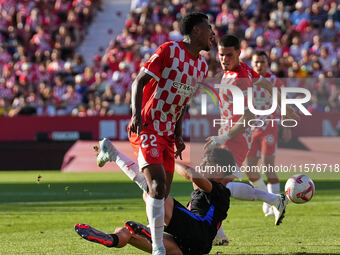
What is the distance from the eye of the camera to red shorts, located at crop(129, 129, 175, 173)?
7164 millimetres

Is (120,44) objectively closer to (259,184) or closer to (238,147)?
(259,184)

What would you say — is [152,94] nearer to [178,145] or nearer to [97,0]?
[178,145]

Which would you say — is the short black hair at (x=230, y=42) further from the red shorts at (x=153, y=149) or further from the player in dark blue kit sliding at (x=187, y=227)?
the player in dark blue kit sliding at (x=187, y=227)

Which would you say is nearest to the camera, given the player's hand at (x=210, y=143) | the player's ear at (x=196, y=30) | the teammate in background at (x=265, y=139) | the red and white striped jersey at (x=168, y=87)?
the red and white striped jersey at (x=168, y=87)

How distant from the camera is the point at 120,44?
25.7 metres

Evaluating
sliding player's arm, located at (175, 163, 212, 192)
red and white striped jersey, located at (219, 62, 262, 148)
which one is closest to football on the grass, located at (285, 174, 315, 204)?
red and white striped jersey, located at (219, 62, 262, 148)

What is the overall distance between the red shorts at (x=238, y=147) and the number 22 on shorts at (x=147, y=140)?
2.44m

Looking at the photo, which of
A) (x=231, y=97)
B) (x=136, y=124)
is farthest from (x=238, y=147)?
(x=136, y=124)

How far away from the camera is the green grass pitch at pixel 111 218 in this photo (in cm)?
832

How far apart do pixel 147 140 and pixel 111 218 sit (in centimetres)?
387

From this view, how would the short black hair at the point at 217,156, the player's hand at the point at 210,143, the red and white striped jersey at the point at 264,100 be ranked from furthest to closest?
the red and white striped jersey at the point at 264,100 → the player's hand at the point at 210,143 → the short black hair at the point at 217,156

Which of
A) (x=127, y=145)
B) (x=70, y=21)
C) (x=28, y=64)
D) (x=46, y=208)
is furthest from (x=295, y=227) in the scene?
(x=70, y=21)

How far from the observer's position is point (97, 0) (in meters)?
29.0

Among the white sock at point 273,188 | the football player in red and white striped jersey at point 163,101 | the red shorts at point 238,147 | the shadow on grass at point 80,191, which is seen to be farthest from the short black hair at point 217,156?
the shadow on grass at point 80,191
